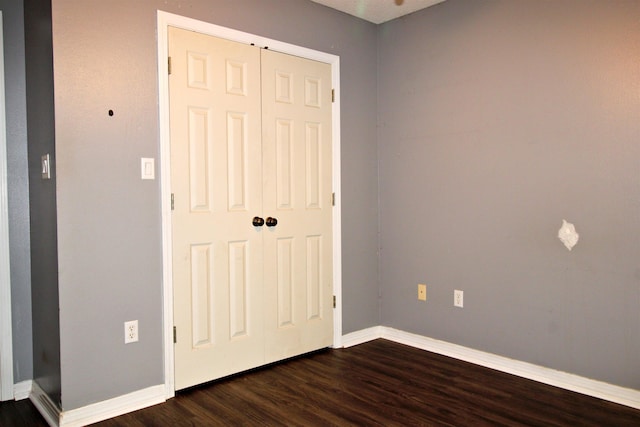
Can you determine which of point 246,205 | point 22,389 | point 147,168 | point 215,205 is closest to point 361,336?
point 246,205

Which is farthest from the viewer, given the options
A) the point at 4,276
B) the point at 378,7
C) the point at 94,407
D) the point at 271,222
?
the point at 378,7

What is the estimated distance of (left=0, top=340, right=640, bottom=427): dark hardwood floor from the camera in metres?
2.30

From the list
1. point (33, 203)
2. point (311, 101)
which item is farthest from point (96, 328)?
point (311, 101)

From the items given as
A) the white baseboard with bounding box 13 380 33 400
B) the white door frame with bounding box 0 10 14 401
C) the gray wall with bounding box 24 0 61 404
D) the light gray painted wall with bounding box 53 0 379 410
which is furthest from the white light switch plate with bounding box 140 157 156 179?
the white baseboard with bounding box 13 380 33 400

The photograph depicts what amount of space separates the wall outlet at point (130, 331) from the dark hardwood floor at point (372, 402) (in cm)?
37

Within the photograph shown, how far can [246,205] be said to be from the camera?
114 inches

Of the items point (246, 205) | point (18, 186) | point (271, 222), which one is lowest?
point (271, 222)

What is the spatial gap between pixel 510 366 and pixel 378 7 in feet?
8.44

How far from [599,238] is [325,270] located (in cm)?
171

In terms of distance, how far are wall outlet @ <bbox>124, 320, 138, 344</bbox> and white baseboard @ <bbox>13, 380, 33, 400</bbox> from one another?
0.75m

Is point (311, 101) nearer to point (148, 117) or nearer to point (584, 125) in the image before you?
point (148, 117)

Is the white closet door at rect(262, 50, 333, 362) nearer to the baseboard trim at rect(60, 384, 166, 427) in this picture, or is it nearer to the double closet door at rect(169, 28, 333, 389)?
the double closet door at rect(169, 28, 333, 389)

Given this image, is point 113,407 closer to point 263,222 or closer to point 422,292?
point 263,222

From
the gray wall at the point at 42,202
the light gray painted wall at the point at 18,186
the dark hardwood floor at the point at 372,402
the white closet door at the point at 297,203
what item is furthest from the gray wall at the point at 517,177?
the light gray painted wall at the point at 18,186
